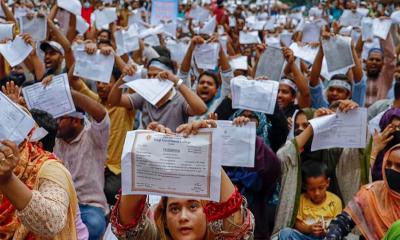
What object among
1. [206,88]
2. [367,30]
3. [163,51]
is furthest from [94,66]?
[367,30]

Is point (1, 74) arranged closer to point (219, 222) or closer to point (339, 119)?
point (339, 119)

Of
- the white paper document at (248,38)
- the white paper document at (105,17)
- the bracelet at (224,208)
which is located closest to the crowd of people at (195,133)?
the bracelet at (224,208)

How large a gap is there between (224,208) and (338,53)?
3561 millimetres

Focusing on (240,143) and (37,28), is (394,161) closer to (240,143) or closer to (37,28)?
(240,143)

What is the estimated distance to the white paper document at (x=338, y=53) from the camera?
5.75 metres

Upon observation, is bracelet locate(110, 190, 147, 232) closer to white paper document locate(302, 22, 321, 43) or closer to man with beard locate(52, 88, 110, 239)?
man with beard locate(52, 88, 110, 239)

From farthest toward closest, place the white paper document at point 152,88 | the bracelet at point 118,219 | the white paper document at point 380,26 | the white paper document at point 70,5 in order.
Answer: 1. the white paper document at point 380,26
2. the white paper document at point 70,5
3. the white paper document at point 152,88
4. the bracelet at point 118,219

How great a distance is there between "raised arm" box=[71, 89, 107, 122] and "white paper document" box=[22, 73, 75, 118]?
0.07 m

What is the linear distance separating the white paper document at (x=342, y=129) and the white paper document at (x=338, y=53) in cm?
147

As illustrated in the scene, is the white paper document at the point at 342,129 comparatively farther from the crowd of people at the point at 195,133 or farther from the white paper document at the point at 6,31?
the white paper document at the point at 6,31

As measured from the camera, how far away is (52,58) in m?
6.32

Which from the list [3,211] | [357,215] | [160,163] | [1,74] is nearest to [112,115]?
[1,74]

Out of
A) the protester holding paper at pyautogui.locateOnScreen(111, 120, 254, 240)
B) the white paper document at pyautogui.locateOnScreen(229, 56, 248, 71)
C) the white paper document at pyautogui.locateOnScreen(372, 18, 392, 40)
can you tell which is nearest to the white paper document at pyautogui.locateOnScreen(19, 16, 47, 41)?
the white paper document at pyautogui.locateOnScreen(229, 56, 248, 71)

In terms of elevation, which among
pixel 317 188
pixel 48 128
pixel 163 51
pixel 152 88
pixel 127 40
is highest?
pixel 48 128
